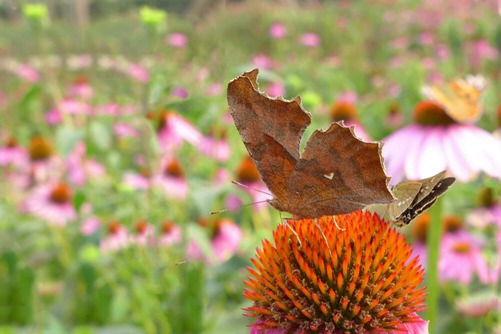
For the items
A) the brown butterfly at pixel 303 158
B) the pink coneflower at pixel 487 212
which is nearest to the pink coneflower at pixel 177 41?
the pink coneflower at pixel 487 212

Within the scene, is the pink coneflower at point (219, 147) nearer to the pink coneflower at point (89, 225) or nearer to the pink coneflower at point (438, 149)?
the pink coneflower at point (89, 225)

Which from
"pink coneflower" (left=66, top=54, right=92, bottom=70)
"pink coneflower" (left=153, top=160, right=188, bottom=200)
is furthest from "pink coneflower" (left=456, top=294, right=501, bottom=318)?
"pink coneflower" (left=66, top=54, right=92, bottom=70)

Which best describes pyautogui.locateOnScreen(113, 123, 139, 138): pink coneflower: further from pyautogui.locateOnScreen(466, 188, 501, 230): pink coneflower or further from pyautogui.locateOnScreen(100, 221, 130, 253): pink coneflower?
pyautogui.locateOnScreen(466, 188, 501, 230): pink coneflower

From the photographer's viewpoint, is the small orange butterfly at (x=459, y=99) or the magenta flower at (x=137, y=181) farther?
the magenta flower at (x=137, y=181)

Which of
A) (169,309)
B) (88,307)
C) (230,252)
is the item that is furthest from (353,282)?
(88,307)

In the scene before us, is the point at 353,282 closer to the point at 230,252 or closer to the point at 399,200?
the point at 399,200

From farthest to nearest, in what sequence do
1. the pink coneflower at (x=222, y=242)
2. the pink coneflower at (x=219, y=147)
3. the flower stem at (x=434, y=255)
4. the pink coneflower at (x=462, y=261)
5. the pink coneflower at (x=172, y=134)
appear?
1. the pink coneflower at (x=219, y=147)
2. the pink coneflower at (x=222, y=242)
3. the pink coneflower at (x=172, y=134)
4. the pink coneflower at (x=462, y=261)
5. the flower stem at (x=434, y=255)
